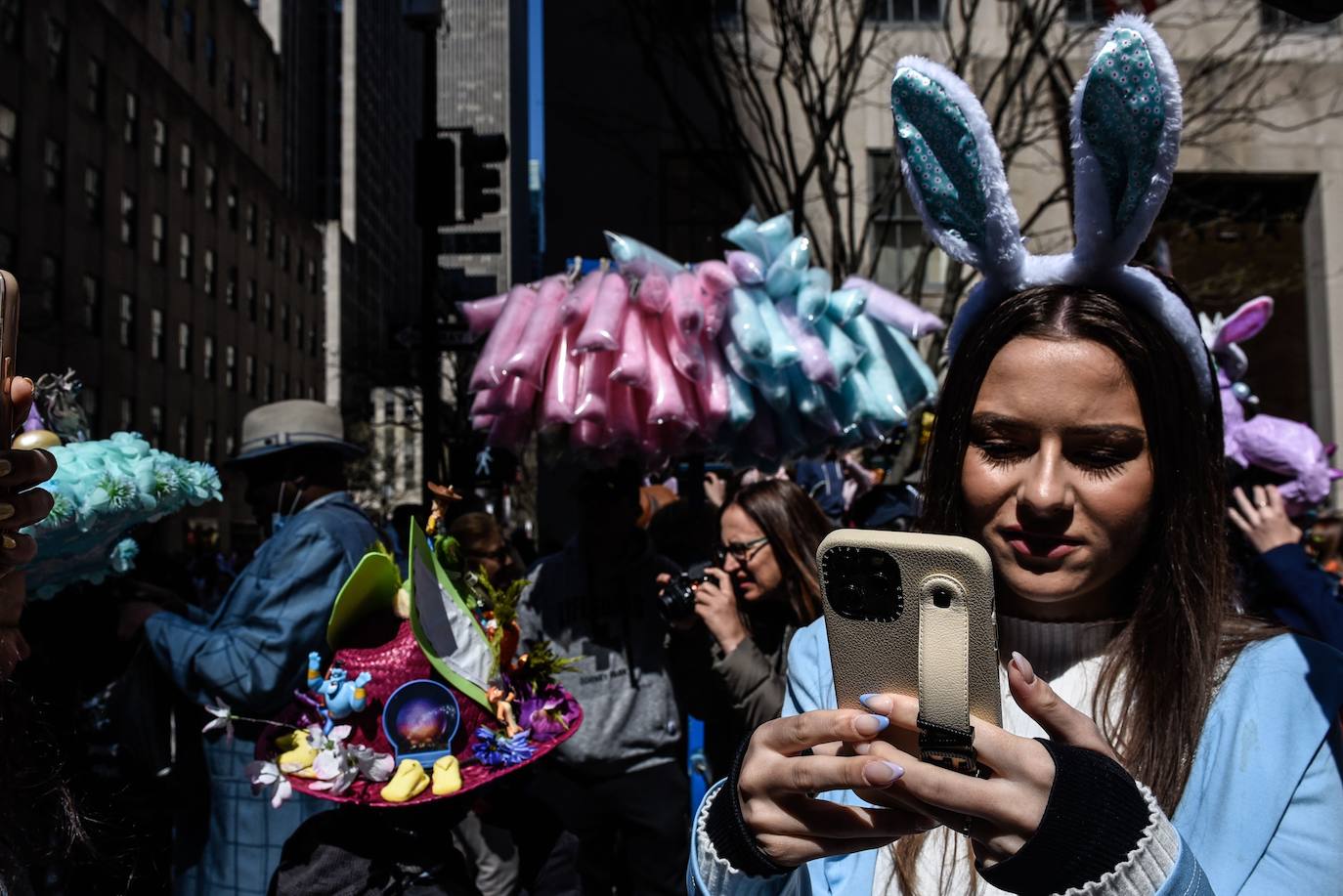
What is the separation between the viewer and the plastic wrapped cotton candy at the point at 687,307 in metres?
3.63

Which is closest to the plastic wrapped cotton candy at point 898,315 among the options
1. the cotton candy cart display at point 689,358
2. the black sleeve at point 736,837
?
the cotton candy cart display at point 689,358

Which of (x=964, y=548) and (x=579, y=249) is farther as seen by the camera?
(x=579, y=249)

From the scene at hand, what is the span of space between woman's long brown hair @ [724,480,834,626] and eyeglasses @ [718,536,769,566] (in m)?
0.05

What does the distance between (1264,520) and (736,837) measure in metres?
2.81

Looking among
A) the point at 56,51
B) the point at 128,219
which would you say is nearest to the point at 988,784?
the point at 56,51

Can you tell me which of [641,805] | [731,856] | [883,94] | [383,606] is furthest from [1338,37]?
[731,856]

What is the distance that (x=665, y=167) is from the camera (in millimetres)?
11914

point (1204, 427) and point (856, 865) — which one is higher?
point (1204, 427)

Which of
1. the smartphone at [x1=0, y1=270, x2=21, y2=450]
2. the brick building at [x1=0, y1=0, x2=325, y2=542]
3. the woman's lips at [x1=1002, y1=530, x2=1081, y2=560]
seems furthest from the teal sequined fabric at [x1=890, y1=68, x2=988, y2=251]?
the brick building at [x1=0, y1=0, x2=325, y2=542]

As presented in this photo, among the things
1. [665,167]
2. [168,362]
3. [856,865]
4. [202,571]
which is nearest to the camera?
[856,865]

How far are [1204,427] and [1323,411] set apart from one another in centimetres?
1245

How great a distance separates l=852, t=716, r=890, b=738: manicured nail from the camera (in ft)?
3.61

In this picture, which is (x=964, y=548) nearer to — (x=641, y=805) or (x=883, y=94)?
(x=641, y=805)

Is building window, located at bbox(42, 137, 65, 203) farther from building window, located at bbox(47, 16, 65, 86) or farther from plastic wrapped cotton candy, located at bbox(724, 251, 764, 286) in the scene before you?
plastic wrapped cotton candy, located at bbox(724, 251, 764, 286)
